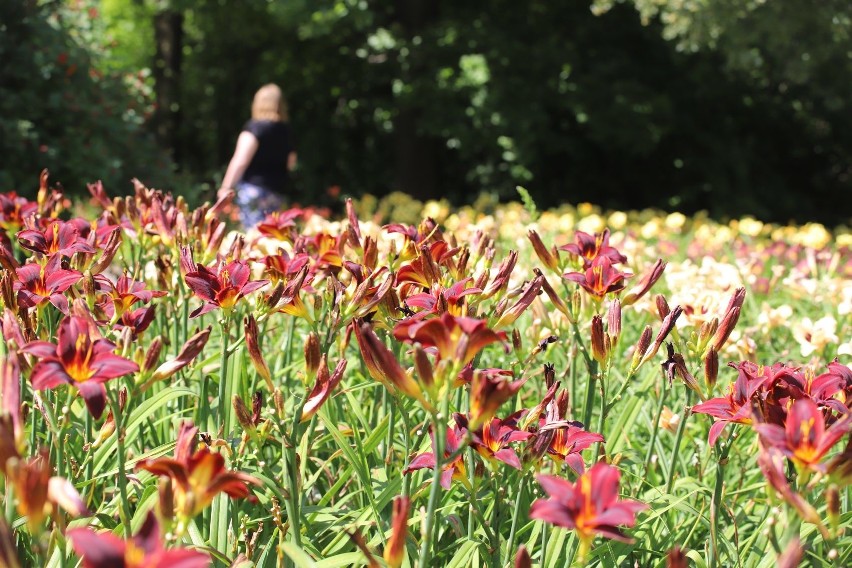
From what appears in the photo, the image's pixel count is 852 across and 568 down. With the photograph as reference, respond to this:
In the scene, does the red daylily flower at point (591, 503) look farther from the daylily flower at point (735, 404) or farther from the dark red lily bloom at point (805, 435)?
the daylily flower at point (735, 404)

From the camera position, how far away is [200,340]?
1402 mm

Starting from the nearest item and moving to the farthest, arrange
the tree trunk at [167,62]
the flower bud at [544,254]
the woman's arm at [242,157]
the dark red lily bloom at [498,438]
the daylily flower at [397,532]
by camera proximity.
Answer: the daylily flower at [397,532] < the dark red lily bloom at [498,438] < the flower bud at [544,254] < the woman's arm at [242,157] < the tree trunk at [167,62]

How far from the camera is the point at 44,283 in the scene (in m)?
1.64

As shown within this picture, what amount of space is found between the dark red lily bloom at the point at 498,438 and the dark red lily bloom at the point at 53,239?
0.96 m

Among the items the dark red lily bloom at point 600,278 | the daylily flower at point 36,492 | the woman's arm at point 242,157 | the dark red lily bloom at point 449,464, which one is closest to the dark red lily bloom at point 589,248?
the dark red lily bloom at point 600,278

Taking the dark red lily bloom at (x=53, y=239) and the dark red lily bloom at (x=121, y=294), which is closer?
the dark red lily bloom at (x=121, y=294)

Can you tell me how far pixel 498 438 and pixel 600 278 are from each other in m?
0.58

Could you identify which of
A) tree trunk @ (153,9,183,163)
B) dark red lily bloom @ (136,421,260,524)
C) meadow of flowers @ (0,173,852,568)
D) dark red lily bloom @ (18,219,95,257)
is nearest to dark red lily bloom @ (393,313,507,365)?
meadow of flowers @ (0,173,852,568)

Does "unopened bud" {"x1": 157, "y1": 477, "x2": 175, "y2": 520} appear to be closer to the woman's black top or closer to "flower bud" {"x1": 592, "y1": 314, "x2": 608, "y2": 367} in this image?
"flower bud" {"x1": 592, "y1": 314, "x2": 608, "y2": 367}

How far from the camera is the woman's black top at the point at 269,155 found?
652cm

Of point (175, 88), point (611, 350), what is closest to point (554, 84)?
point (175, 88)

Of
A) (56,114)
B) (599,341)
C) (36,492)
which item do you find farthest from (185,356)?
(56,114)

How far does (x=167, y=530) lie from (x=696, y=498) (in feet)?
4.63

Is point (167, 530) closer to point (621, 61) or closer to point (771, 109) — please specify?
point (621, 61)
